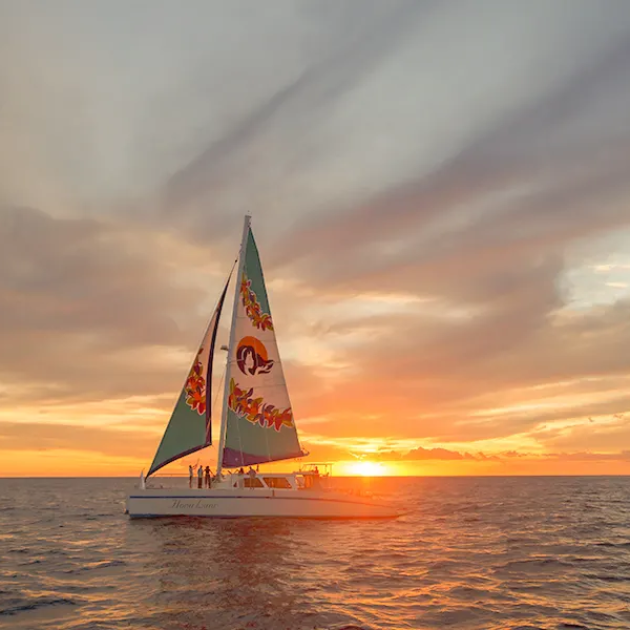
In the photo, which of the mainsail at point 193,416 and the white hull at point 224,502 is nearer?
the white hull at point 224,502

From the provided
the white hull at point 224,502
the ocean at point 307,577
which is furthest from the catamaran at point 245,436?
the ocean at point 307,577

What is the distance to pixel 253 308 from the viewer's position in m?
42.2

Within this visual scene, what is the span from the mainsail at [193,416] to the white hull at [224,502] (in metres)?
2.26

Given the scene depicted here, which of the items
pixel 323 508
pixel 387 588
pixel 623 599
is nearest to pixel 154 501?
pixel 323 508

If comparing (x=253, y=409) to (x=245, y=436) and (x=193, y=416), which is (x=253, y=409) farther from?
(x=193, y=416)

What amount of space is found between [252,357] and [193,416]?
570 centimetres

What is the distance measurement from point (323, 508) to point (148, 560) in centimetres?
1483

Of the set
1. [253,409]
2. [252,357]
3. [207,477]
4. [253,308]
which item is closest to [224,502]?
[207,477]

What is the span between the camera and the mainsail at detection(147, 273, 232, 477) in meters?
37.8

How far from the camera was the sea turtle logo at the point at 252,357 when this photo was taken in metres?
40.9

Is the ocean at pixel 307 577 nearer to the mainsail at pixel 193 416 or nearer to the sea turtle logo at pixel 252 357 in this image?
the mainsail at pixel 193 416

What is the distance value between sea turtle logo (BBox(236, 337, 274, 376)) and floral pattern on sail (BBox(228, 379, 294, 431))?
4.26ft

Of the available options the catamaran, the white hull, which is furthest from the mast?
the white hull

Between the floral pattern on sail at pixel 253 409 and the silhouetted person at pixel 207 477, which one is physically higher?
the floral pattern on sail at pixel 253 409
